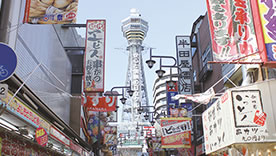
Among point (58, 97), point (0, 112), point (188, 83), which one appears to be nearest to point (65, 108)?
point (58, 97)

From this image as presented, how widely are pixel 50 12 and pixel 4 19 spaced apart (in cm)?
131

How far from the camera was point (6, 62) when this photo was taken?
6344 mm

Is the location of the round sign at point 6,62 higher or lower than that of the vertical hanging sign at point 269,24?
lower

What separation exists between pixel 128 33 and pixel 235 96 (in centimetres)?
14849

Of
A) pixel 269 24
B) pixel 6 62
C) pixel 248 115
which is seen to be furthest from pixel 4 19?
pixel 269 24

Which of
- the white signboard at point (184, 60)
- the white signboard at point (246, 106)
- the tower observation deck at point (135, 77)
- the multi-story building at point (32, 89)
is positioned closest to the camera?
the white signboard at point (246, 106)

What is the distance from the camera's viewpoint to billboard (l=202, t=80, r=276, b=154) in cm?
725

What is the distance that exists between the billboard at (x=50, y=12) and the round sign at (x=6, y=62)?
2.53 meters

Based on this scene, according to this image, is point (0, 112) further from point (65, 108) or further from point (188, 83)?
point (188, 83)

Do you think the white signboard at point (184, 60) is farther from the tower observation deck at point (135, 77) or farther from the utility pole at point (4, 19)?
the tower observation deck at point (135, 77)

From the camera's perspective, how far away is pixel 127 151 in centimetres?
9225

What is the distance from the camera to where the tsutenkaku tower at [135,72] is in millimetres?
132375

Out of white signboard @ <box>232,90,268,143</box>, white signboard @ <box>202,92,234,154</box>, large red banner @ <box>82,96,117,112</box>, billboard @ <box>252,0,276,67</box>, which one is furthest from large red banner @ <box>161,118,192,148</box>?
billboard @ <box>252,0,276,67</box>

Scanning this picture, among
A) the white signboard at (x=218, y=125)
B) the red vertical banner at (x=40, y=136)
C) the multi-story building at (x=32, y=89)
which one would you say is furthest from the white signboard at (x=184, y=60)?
the red vertical banner at (x=40, y=136)
